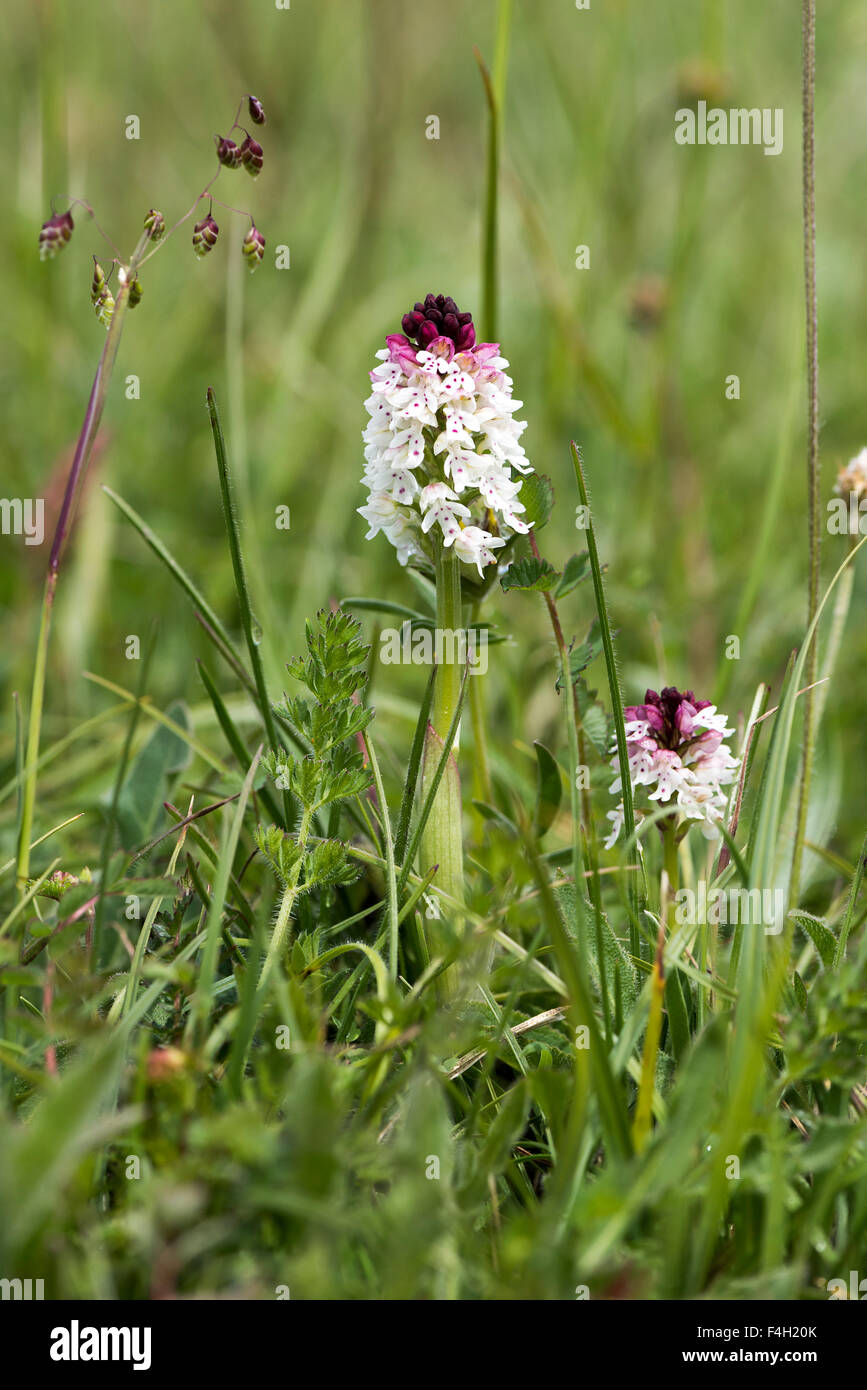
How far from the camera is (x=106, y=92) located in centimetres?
504

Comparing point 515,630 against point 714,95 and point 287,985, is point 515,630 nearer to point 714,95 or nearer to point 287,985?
point 287,985

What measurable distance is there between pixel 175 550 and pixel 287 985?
2089 millimetres

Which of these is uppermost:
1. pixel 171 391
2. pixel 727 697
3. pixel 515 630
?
pixel 171 391

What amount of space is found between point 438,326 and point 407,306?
280 centimetres

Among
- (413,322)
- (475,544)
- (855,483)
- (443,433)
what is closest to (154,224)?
(413,322)

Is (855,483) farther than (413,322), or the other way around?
(855,483)

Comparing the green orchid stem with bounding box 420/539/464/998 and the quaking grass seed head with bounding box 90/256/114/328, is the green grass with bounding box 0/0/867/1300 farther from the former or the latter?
the quaking grass seed head with bounding box 90/256/114/328

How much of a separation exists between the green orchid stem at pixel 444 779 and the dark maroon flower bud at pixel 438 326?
256 millimetres

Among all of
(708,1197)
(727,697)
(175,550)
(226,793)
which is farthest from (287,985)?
(175,550)

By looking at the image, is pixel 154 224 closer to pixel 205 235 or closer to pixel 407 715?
pixel 205 235

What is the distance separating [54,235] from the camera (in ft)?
4.66

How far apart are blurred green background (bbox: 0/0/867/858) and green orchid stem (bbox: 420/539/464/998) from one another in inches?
17.5

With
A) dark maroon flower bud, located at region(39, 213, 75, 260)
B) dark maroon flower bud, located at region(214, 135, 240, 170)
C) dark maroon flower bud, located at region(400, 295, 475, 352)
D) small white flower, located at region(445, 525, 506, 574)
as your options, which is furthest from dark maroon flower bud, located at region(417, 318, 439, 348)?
dark maroon flower bud, located at region(39, 213, 75, 260)

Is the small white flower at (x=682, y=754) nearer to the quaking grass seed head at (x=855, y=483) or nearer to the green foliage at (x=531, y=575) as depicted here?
the green foliage at (x=531, y=575)
